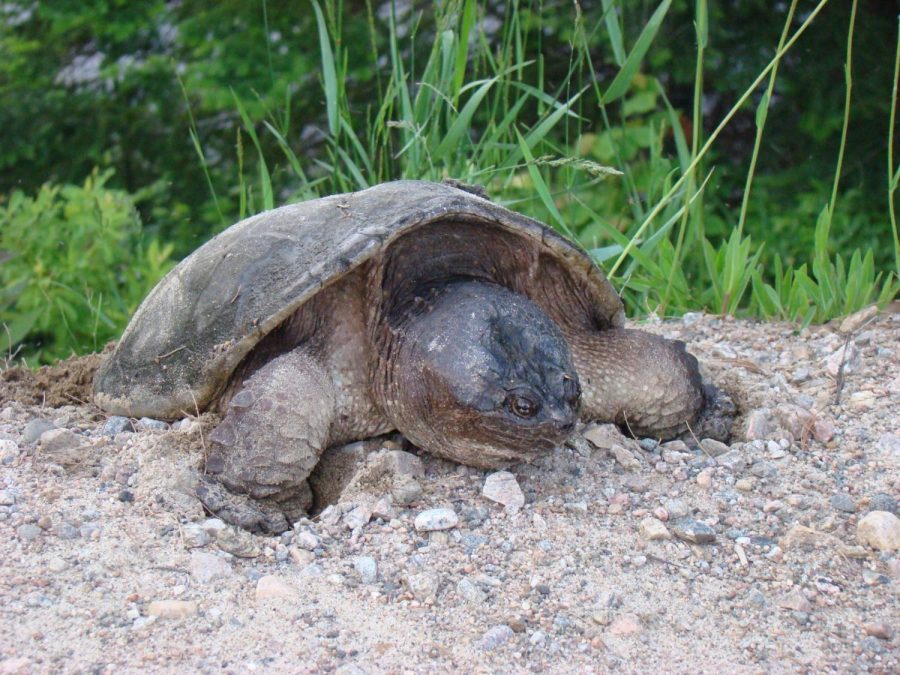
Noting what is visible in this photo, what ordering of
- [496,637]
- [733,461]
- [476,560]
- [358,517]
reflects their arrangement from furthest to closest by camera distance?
[733,461]
[358,517]
[476,560]
[496,637]

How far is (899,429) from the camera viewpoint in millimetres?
2199

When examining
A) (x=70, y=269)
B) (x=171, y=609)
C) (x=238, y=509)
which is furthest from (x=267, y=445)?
(x=70, y=269)

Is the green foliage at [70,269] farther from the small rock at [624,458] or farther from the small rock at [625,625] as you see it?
the small rock at [625,625]

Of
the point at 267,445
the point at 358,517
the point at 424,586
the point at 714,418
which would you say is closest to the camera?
the point at 424,586

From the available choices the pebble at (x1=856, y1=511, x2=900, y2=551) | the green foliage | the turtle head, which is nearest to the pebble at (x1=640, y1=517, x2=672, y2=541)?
the turtle head

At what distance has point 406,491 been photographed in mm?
1938

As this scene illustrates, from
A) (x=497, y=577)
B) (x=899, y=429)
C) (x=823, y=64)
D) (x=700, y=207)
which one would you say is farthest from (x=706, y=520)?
(x=823, y=64)

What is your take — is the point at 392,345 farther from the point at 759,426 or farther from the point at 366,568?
the point at 759,426

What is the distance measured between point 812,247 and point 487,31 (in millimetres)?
2018

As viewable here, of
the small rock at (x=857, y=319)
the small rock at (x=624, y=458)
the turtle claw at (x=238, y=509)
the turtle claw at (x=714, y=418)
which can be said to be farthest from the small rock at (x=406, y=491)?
the small rock at (x=857, y=319)

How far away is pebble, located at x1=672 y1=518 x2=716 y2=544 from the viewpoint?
6.03 ft

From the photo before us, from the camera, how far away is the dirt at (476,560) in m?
1.53

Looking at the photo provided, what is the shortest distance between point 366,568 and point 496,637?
0.93ft

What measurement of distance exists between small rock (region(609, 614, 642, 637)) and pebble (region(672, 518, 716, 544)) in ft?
0.91
